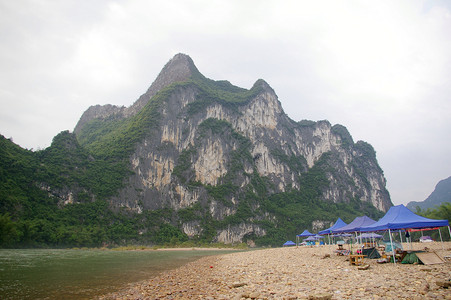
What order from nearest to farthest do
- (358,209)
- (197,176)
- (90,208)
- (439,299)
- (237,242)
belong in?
(439,299)
(90,208)
(237,242)
(197,176)
(358,209)

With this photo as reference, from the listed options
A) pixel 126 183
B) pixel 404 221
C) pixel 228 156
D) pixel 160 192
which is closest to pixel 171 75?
pixel 228 156

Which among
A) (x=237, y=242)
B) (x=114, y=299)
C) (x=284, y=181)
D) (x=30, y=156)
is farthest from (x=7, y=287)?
(x=284, y=181)

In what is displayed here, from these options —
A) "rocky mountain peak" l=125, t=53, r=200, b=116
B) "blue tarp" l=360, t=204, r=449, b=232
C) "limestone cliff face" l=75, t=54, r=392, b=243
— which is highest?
"rocky mountain peak" l=125, t=53, r=200, b=116

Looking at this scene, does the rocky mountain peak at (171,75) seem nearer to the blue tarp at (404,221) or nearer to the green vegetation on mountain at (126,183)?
the green vegetation on mountain at (126,183)

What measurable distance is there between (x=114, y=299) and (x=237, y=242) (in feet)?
293

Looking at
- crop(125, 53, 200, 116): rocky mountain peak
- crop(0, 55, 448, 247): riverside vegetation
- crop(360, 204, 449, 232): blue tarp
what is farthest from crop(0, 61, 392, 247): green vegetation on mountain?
crop(360, 204, 449, 232): blue tarp

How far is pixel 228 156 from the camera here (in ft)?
384

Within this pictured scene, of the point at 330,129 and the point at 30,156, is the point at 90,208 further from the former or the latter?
the point at 330,129

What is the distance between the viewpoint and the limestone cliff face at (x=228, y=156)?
9588 centimetres

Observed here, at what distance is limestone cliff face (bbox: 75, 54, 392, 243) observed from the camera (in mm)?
95875

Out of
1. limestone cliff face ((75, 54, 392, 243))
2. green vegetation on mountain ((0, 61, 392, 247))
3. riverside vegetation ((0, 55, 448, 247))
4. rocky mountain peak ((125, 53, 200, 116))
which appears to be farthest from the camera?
rocky mountain peak ((125, 53, 200, 116))

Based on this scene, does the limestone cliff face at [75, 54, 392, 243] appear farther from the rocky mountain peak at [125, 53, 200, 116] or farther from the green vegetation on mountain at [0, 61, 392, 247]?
the green vegetation on mountain at [0, 61, 392, 247]

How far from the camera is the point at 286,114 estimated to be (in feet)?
518

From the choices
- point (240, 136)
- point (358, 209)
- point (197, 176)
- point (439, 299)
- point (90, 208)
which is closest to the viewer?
point (439, 299)
